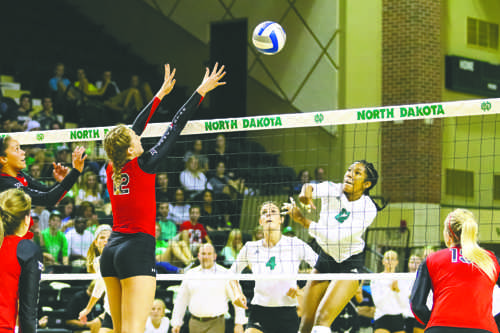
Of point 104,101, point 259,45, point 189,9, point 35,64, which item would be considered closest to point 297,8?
point 189,9

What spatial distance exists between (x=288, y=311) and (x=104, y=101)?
10.2 m

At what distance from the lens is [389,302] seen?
33.7ft

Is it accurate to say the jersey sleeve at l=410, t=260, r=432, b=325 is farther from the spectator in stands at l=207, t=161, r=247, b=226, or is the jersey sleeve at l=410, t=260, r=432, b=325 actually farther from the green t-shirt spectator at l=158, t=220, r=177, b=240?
the spectator in stands at l=207, t=161, r=247, b=226

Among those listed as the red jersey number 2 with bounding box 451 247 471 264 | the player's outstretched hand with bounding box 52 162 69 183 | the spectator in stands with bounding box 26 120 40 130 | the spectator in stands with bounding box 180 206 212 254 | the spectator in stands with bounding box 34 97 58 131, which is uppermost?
the spectator in stands with bounding box 34 97 58 131

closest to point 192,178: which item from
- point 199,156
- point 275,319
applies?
point 199,156

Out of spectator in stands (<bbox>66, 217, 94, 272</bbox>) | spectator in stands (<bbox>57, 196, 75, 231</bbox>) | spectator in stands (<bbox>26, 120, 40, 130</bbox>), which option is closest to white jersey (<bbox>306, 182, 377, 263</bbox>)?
spectator in stands (<bbox>66, 217, 94, 272</bbox>)

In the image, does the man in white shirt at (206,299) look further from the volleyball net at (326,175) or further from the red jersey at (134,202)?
the red jersey at (134,202)

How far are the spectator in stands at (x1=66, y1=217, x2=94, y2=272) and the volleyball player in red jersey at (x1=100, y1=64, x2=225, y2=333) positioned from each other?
265 inches

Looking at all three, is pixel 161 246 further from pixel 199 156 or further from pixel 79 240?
pixel 199 156

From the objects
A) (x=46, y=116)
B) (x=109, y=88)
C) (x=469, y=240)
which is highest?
(x=109, y=88)

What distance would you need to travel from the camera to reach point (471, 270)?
16.1ft

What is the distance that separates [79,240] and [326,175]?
18.7 feet

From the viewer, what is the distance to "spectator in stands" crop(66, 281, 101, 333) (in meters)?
10.1

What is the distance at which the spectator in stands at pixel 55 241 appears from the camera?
11445mm
